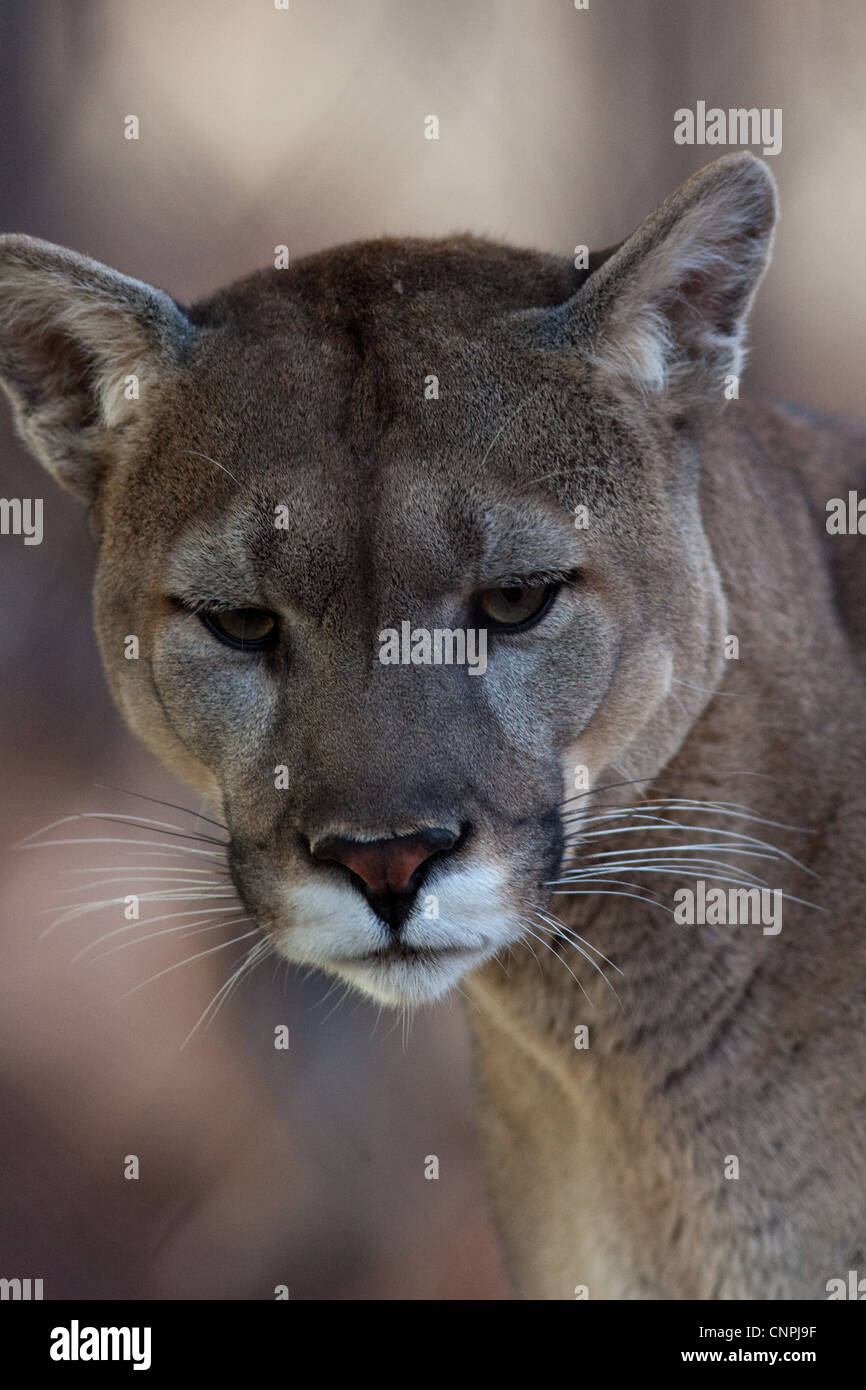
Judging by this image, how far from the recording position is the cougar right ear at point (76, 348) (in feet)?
7.91

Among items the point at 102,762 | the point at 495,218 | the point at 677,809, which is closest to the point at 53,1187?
the point at 102,762

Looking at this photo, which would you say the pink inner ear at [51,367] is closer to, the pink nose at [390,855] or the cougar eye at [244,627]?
the cougar eye at [244,627]

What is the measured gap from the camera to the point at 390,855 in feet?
6.44

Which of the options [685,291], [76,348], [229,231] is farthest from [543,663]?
[229,231]

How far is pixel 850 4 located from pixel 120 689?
2.42 meters

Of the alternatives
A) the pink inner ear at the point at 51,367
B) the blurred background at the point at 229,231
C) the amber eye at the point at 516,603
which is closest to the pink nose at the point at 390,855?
the amber eye at the point at 516,603

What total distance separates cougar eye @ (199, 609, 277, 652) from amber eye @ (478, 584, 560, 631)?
0.31 metres

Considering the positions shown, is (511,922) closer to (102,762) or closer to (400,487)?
(400,487)

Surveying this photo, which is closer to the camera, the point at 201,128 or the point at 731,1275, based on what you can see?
the point at 731,1275

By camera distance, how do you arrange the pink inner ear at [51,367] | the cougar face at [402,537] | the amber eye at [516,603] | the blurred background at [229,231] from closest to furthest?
1. the cougar face at [402,537]
2. the amber eye at [516,603]
3. the pink inner ear at [51,367]
4. the blurred background at [229,231]

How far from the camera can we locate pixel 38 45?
3500mm

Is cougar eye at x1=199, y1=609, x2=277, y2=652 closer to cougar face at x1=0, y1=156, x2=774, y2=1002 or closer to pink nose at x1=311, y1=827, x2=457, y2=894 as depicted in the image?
cougar face at x1=0, y1=156, x2=774, y2=1002

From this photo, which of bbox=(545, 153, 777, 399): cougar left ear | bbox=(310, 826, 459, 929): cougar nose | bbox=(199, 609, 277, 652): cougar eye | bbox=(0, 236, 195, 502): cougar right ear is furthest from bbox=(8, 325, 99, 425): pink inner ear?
bbox=(310, 826, 459, 929): cougar nose

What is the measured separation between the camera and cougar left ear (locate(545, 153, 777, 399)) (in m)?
2.27
